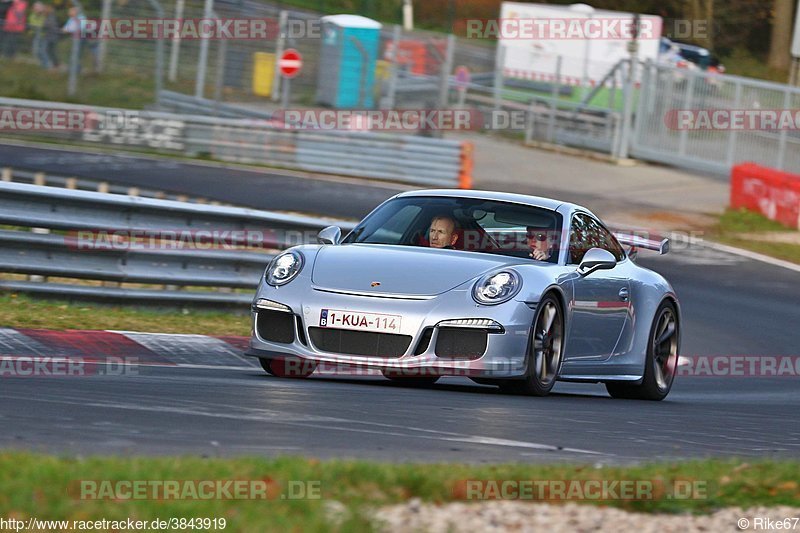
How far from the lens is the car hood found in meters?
8.18

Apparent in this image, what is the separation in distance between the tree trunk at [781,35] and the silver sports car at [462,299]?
3955 cm

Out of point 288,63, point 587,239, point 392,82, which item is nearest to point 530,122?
point 392,82

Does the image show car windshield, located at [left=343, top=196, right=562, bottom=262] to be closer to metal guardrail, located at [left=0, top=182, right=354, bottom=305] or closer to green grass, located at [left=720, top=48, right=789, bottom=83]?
metal guardrail, located at [left=0, top=182, right=354, bottom=305]

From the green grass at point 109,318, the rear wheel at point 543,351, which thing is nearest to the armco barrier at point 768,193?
the green grass at point 109,318

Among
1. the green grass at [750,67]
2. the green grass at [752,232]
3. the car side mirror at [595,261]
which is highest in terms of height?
the green grass at [750,67]

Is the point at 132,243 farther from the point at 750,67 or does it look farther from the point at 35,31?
the point at 750,67

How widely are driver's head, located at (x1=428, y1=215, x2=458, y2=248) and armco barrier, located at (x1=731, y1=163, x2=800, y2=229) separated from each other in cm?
1492

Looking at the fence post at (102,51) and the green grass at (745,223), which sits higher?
the fence post at (102,51)

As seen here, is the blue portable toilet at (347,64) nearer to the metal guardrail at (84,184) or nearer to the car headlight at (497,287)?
the metal guardrail at (84,184)

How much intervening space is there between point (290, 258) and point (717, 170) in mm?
22512

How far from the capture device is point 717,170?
2991 cm

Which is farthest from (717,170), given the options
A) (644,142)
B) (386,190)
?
(386,190)

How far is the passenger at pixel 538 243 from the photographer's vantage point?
905cm

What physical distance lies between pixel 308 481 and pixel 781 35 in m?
46.4
